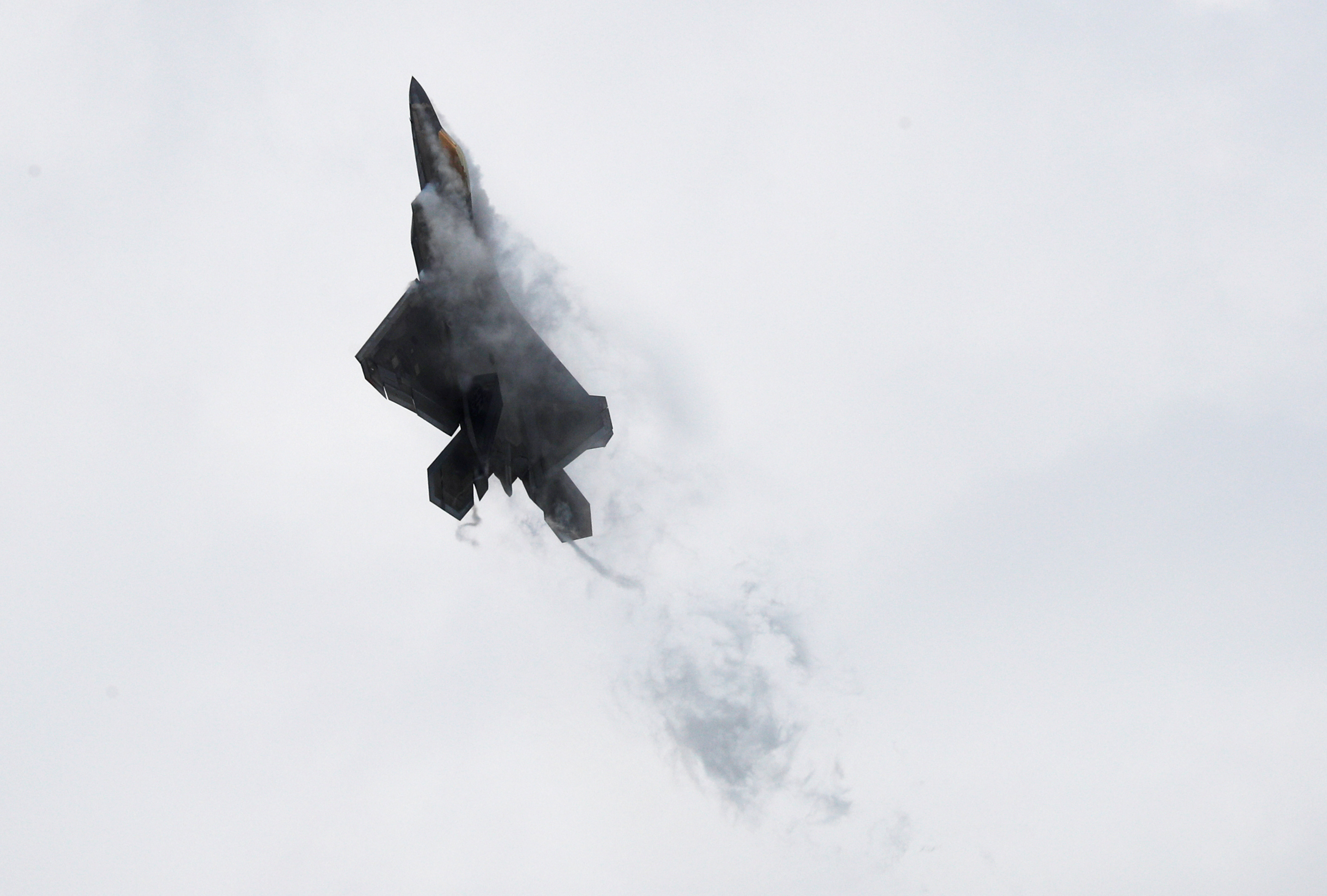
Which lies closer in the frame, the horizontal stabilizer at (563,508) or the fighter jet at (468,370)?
the fighter jet at (468,370)

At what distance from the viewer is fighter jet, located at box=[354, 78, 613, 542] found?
1711 inches

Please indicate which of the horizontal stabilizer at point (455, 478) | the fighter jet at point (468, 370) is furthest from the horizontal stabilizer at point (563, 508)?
the horizontal stabilizer at point (455, 478)

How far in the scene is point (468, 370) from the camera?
44.3 metres

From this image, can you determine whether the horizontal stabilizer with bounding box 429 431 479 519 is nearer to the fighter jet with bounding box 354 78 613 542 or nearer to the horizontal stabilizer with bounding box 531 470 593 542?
the fighter jet with bounding box 354 78 613 542

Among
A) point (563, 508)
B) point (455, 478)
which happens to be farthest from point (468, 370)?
point (563, 508)

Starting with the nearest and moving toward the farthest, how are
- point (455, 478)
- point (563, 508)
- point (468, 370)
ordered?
1. point (455, 478)
2. point (468, 370)
3. point (563, 508)

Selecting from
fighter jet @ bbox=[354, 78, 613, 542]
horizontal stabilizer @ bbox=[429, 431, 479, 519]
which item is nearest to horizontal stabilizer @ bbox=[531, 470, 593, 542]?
fighter jet @ bbox=[354, 78, 613, 542]

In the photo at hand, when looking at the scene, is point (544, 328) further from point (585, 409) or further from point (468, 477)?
point (468, 477)

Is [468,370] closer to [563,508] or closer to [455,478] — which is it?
[455,478]

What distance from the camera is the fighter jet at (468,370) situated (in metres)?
43.5

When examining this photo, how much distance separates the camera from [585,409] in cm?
4516

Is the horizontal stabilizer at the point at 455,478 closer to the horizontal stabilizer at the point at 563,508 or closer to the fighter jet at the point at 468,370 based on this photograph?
the fighter jet at the point at 468,370

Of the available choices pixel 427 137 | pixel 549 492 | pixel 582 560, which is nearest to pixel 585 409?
pixel 549 492

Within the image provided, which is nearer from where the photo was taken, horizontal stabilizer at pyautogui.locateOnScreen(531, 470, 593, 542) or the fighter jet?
the fighter jet
